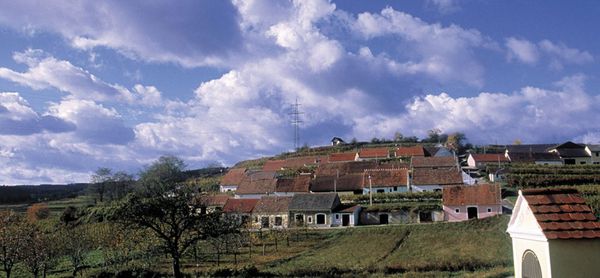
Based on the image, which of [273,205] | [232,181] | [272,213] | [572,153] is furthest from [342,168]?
[572,153]

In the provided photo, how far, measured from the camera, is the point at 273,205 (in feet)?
181

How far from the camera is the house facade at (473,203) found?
47.6m

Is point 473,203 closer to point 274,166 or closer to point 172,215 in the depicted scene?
point 172,215

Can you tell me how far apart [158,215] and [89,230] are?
26382 millimetres

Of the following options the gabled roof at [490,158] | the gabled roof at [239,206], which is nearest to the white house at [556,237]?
the gabled roof at [239,206]

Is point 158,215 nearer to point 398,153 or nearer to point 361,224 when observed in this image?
point 361,224

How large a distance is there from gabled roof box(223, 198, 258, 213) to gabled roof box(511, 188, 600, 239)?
157 feet

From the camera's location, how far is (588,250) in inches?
277

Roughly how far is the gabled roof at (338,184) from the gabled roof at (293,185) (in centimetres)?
80

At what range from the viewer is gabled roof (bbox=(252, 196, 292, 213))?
5432 cm

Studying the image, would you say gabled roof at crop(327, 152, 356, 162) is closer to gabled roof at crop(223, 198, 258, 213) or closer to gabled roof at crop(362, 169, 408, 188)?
gabled roof at crop(362, 169, 408, 188)

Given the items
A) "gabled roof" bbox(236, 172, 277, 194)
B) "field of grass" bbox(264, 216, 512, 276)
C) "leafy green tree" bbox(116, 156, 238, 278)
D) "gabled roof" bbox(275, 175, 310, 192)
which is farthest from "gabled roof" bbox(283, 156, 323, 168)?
"leafy green tree" bbox(116, 156, 238, 278)

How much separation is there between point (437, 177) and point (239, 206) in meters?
23.6

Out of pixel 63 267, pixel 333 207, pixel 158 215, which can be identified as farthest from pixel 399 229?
pixel 63 267
